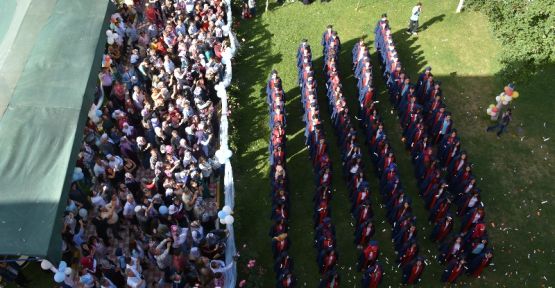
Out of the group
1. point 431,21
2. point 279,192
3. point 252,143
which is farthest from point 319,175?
point 431,21

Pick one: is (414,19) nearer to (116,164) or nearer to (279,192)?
(279,192)

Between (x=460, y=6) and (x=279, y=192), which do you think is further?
(x=460, y=6)

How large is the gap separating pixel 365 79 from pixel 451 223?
5229 mm

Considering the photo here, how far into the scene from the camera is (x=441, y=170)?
14.0m

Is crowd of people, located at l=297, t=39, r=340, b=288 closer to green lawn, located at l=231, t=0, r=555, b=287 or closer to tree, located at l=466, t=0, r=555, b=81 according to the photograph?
green lawn, located at l=231, t=0, r=555, b=287

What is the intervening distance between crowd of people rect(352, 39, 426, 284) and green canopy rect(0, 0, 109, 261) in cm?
732

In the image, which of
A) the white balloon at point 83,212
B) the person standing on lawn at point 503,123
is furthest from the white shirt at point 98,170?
the person standing on lawn at point 503,123

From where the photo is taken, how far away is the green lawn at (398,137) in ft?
40.3

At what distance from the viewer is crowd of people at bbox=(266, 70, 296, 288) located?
428 inches

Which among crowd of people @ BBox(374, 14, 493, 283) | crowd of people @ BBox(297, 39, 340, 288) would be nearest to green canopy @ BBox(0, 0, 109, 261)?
crowd of people @ BBox(297, 39, 340, 288)

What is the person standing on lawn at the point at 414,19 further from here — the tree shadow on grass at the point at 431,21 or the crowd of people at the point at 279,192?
the crowd of people at the point at 279,192

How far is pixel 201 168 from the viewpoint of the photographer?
12.5 meters

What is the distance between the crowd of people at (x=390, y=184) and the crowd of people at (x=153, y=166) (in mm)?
4106

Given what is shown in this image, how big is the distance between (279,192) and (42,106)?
5.67 meters
